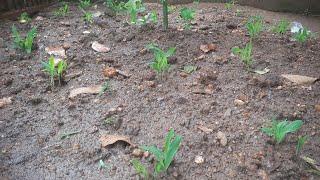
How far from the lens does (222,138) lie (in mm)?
1952

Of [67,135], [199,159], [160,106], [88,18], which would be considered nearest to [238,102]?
[160,106]

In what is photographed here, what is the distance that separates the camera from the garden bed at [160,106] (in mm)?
1811

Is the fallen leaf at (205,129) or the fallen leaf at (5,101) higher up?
the fallen leaf at (5,101)

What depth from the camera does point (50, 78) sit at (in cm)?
252

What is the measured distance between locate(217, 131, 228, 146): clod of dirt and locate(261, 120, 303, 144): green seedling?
191mm

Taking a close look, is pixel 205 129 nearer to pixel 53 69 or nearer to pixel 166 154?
pixel 166 154

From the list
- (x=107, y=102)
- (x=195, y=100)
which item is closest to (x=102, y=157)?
(x=107, y=102)

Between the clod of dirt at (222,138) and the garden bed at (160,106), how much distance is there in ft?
0.04

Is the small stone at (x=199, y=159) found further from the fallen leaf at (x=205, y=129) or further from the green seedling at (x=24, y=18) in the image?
the green seedling at (x=24, y=18)

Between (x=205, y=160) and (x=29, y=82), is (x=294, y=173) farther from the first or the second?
(x=29, y=82)

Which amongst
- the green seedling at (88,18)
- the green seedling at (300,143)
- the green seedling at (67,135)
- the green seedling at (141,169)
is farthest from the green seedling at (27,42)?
the green seedling at (300,143)

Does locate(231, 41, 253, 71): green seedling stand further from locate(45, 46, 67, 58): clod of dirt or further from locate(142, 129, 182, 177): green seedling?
locate(45, 46, 67, 58): clod of dirt

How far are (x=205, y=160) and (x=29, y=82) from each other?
1.29 m

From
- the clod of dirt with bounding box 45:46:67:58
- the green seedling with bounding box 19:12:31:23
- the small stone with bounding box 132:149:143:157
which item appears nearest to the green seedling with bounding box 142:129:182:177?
the small stone with bounding box 132:149:143:157
